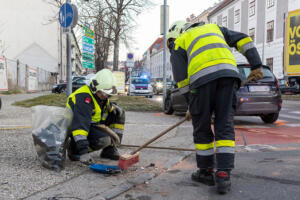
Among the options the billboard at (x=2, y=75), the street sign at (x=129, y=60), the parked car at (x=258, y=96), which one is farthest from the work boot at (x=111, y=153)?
the street sign at (x=129, y=60)

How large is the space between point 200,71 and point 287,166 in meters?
1.75

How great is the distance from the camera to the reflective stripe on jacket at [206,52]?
2873 mm

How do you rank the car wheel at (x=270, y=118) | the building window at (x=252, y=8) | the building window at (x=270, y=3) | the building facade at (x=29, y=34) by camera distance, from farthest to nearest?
1. the building facade at (x=29, y=34)
2. the building window at (x=252, y=8)
3. the building window at (x=270, y=3)
4. the car wheel at (x=270, y=118)

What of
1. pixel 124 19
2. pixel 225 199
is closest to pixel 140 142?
pixel 225 199

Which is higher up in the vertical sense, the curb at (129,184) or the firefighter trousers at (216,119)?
the firefighter trousers at (216,119)

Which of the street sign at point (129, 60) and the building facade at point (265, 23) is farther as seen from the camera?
the building facade at point (265, 23)

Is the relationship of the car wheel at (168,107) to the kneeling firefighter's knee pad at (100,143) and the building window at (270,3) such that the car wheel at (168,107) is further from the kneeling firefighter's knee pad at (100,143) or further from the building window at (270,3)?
the building window at (270,3)

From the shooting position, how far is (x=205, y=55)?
9.54 feet

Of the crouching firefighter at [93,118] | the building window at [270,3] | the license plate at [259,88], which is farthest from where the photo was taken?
the building window at [270,3]

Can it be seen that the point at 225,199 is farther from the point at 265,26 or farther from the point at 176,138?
the point at 265,26

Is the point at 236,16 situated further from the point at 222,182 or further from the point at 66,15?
the point at 222,182

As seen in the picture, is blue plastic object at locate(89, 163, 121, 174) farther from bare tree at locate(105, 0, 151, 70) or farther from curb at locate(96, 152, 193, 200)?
bare tree at locate(105, 0, 151, 70)

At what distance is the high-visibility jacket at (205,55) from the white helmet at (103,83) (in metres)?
0.82

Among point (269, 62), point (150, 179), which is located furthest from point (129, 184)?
point (269, 62)
